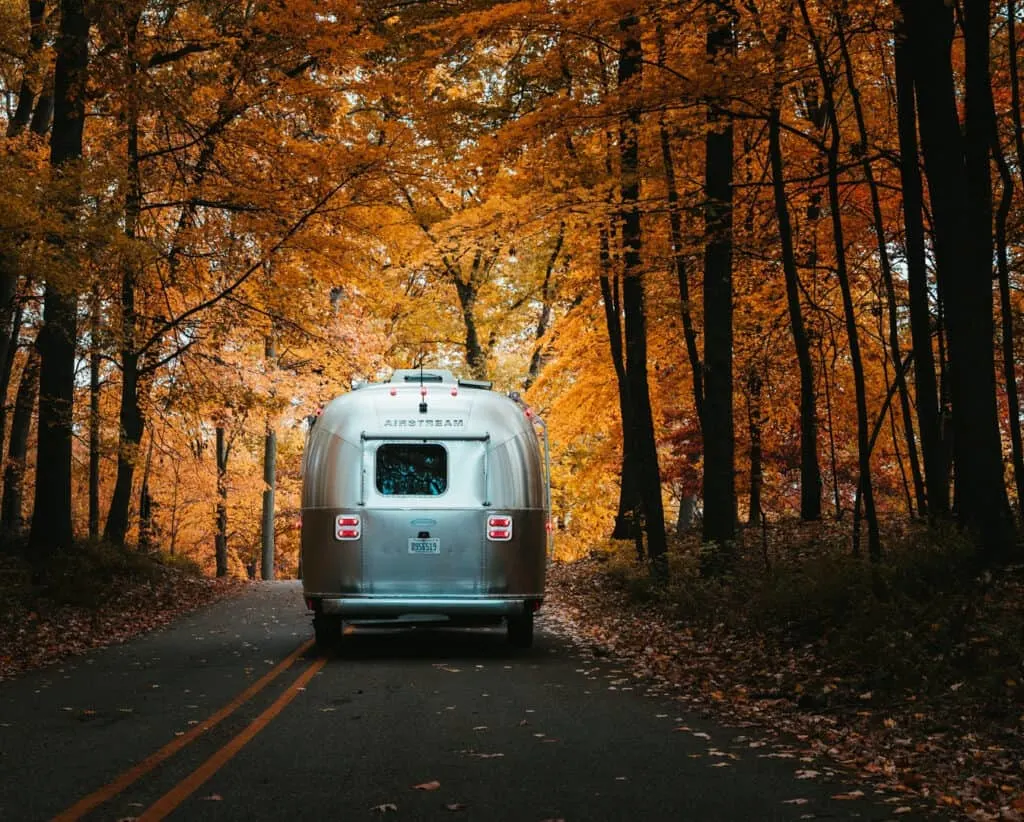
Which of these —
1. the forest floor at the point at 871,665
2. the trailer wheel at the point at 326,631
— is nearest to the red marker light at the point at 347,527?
the trailer wheel at the point at 326,631

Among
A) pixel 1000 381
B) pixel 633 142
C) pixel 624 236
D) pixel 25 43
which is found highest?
pixel 25 43

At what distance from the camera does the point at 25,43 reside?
55.0 feet

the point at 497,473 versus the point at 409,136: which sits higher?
the point at 409,136

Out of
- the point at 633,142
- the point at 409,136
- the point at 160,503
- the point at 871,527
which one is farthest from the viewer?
the point at 160,503

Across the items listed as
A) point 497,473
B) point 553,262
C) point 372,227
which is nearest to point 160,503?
point 553,262

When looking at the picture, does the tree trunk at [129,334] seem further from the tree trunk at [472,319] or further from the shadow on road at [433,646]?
the tree trunk at [472,319]

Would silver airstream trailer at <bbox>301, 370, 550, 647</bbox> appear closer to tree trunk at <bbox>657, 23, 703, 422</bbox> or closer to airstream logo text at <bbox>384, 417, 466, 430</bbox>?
airstream logo text at <bbox>384, 417, 466, 430</bbox>

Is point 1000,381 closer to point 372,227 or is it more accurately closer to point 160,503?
point 372,227

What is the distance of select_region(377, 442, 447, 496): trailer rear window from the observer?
41.3ft

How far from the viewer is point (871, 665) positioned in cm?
955

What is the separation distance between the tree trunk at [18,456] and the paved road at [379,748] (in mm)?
13499

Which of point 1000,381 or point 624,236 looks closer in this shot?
point 624,236

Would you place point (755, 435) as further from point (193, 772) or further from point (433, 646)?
point (193, 772)

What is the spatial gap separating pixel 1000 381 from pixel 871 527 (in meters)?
11.9
